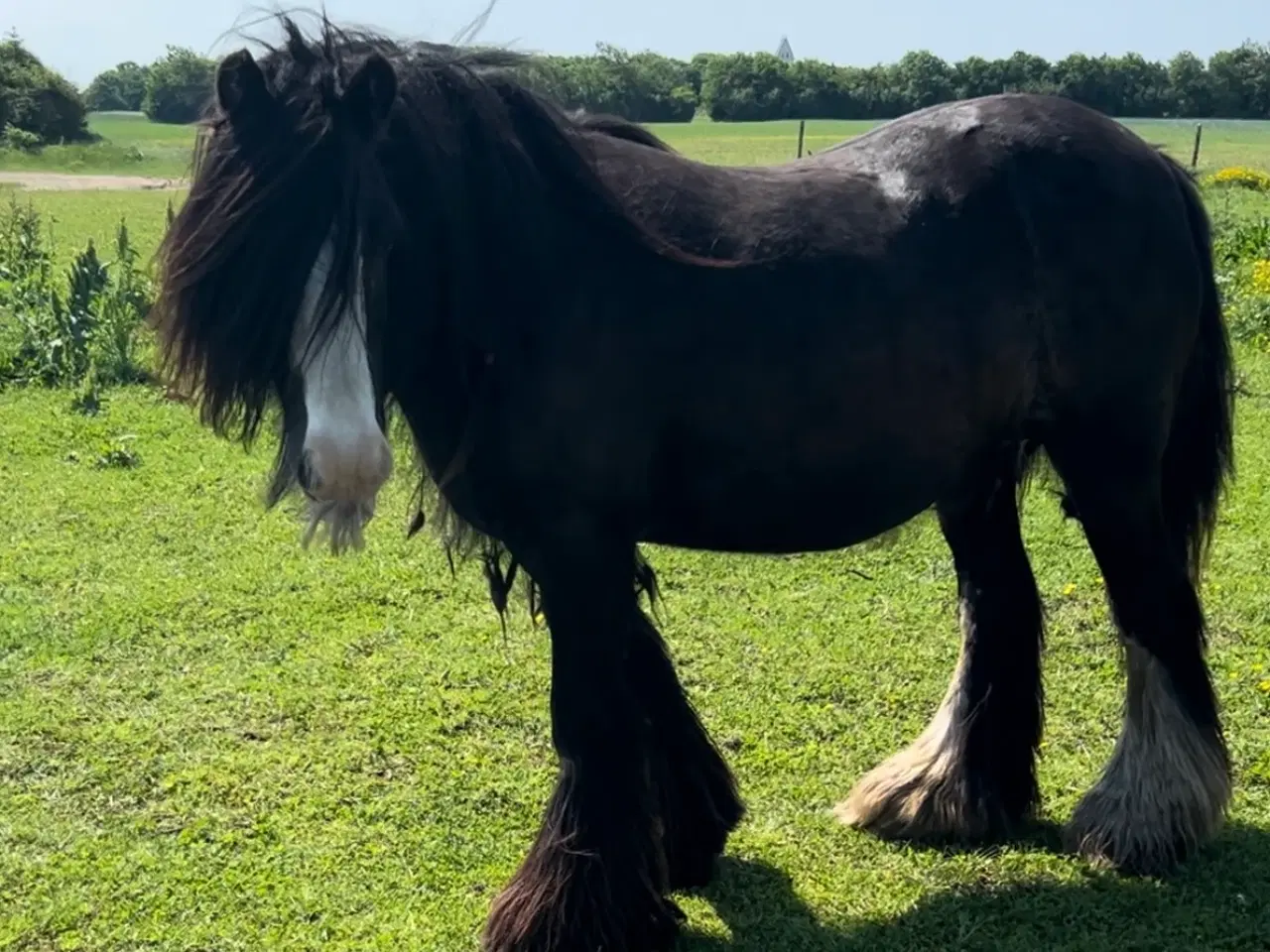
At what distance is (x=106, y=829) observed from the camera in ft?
12.2

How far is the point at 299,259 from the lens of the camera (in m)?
2.35

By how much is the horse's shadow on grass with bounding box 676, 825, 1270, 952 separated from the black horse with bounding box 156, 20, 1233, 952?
108 millimetres

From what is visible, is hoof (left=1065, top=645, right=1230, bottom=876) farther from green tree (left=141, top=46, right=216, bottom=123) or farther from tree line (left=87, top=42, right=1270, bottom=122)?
tree line (left=87, top=42, right=1270, bottom=122)

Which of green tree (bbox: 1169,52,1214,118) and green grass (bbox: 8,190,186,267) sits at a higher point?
green tree (bbox: 1169,52,1214,118)

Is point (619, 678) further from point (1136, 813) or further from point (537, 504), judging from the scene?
point (1136, 813)

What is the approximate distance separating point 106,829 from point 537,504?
185cm

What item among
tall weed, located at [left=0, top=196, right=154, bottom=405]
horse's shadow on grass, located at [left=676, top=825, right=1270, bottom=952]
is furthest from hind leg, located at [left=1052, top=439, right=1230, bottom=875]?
tall weed, located at [left=0, top=196, right=154, bottom=405]

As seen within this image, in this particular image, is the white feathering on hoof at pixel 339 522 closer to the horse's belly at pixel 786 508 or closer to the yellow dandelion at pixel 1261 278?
the horse's belly at pixel 786 508

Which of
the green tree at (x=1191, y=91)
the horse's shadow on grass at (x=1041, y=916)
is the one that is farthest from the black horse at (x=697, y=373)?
the green tree at (x=1191, y=91)

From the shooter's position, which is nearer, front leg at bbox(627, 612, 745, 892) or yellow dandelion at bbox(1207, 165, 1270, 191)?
front leg at bbox(627, 612, 745, 892)

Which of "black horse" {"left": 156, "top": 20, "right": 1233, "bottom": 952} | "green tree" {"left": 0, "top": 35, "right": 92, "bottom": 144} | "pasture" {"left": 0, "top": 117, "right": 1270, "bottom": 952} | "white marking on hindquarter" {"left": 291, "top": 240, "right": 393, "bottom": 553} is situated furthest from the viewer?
"green tree" {"left": 0, "top": 35, "right": 92, "bottom": 144}

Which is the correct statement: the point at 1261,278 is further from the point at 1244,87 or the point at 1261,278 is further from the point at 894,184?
the point at 1244,87

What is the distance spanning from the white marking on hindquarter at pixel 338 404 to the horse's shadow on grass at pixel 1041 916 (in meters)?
1.60

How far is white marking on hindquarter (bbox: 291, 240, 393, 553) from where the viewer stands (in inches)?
89.8
